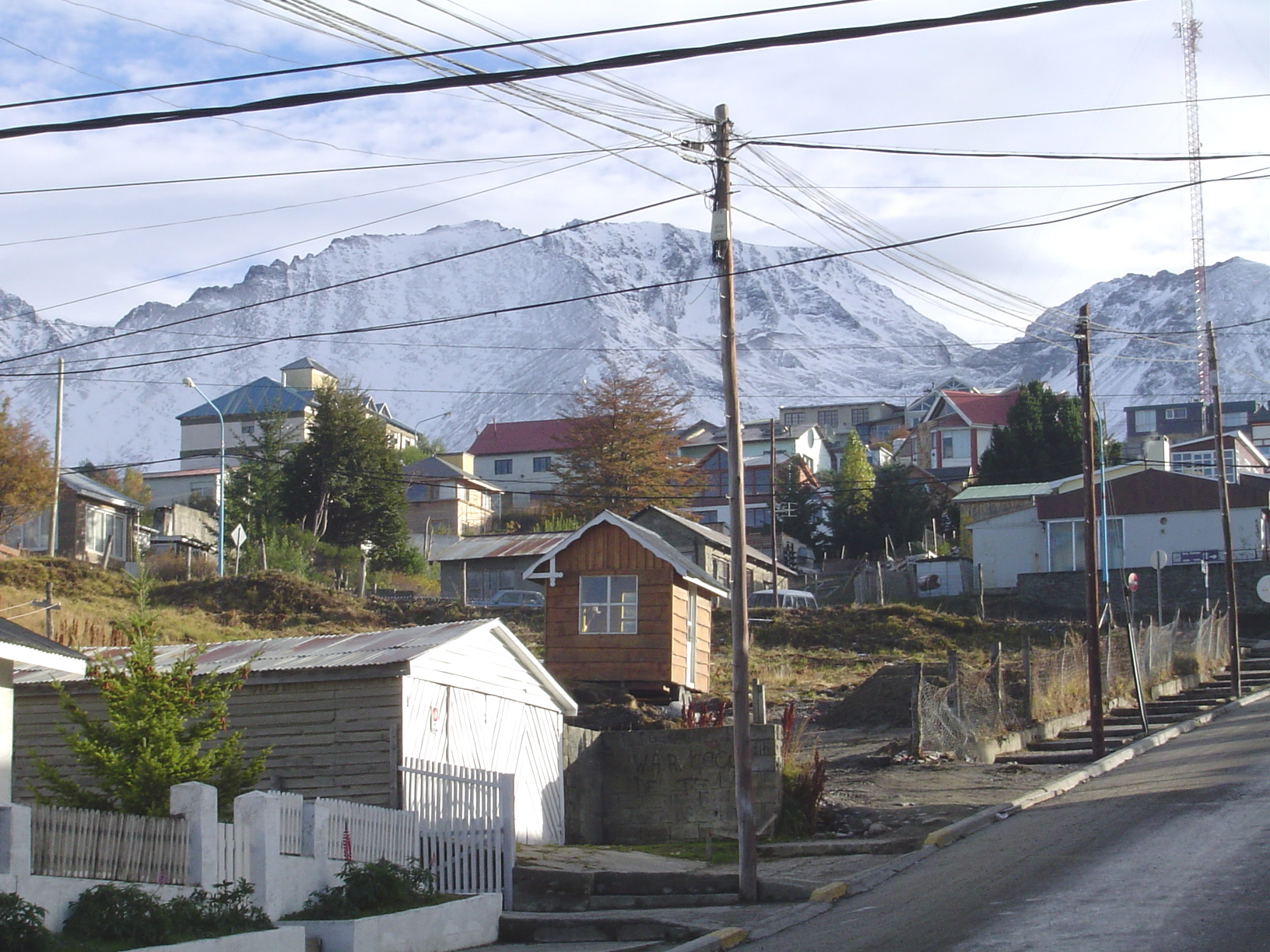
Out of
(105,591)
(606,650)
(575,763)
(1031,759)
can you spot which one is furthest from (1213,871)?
(105,591)

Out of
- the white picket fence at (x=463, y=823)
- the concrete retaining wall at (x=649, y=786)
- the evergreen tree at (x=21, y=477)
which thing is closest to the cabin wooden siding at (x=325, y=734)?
the white picket fence at (x=463, y=823)

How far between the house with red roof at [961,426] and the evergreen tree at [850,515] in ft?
62.5

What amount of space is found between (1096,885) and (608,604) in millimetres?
17116

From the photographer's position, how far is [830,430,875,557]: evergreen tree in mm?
74188

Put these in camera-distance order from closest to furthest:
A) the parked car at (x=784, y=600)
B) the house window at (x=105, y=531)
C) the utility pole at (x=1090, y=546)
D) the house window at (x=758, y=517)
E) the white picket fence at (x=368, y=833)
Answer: the white picket fence at (x=368, y=833)
the utility pole at (x=1090, y=546)
the parked car at (x=784, y=600)
the house window at (x=105, y=531)
the house window at (x=758, y=517)

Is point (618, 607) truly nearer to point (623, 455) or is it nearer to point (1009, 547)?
point (1009, 547)

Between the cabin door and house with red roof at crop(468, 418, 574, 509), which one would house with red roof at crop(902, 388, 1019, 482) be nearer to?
house with red roof at crop(468, 418, 574, 509)

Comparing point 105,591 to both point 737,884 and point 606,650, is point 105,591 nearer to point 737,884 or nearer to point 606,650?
point 606,650

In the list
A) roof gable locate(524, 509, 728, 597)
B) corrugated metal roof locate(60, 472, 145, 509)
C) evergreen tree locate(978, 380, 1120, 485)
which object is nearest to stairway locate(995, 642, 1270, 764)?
roof gable locate(524, 509, 728, 597)

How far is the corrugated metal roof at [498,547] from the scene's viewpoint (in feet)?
186

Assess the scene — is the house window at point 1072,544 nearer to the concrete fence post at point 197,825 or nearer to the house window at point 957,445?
the house window at point 957,445

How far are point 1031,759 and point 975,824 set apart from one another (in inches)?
318

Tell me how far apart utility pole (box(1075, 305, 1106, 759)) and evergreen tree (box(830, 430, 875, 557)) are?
44.8m

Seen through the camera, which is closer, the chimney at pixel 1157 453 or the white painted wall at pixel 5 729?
the white painted wall at pixel 5 729
